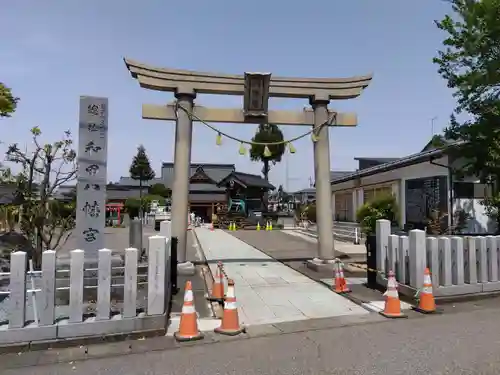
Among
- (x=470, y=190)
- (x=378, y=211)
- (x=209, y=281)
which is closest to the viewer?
(x=209, y=281)

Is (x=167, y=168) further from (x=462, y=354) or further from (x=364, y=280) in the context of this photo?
(x=462, y=354)

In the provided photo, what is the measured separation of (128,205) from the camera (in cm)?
4697

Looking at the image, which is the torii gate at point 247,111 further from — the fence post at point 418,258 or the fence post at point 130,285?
the fence post at point 130,285

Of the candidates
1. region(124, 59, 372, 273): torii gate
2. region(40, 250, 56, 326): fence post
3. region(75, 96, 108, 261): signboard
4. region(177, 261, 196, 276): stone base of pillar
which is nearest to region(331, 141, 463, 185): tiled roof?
region(124, 59, 372, 273): torii gate

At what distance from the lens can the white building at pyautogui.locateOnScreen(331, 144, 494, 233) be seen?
15508mm

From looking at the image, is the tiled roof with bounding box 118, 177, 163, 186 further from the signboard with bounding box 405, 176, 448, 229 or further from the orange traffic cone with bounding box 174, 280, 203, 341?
the orange traffic cone with bounding box 174, 280, 203, 341

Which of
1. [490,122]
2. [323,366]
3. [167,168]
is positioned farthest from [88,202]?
[167,168]

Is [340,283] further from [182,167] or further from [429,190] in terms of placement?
[429,190]

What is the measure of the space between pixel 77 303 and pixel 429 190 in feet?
48.1

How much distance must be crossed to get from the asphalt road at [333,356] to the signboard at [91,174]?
435 centimetres

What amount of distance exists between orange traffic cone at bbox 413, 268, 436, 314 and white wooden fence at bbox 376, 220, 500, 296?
0.50 m

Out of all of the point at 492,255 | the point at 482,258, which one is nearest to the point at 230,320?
the point at 482,258

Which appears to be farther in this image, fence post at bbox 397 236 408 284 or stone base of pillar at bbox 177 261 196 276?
stone base of pillar at bbox 177 261 196 276

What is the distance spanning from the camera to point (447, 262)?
8.01 meters
